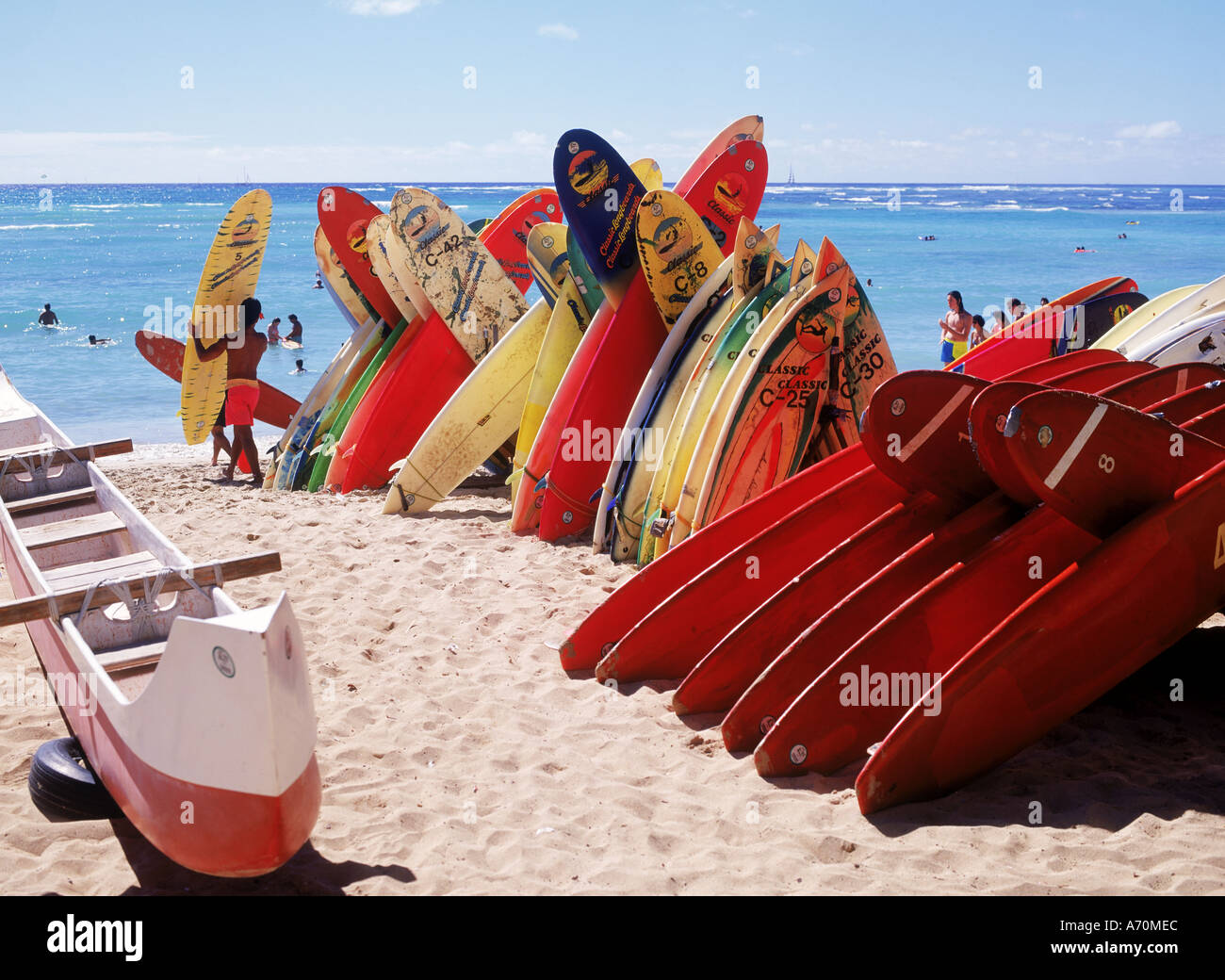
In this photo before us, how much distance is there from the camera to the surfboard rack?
3135mm

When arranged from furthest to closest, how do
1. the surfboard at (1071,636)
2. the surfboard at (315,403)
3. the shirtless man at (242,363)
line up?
the shirtless man at (242,363)
the surfboard at (315,403)
the surfboard at (1071,636)

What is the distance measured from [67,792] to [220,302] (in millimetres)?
6277

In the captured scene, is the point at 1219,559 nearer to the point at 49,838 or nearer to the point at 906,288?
the point at 49,838

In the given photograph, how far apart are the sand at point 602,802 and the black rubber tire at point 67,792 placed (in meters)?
0.09

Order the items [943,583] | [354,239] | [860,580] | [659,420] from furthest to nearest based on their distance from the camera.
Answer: [354,239], [659,420], [860,580], [943,583]

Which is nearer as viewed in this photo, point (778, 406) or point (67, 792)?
point (67, 792)

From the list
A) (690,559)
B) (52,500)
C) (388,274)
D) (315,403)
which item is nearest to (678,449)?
(690,559)

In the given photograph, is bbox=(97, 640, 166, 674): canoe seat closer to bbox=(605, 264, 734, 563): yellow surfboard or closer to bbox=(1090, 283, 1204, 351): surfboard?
bbox=(605, 264, 734, 563): yellow surfboard

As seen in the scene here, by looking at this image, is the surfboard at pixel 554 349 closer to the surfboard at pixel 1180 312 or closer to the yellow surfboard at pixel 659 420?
the yellow surfboard at pixel 659 420

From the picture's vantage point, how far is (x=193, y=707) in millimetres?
2428

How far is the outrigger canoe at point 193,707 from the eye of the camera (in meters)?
2.36

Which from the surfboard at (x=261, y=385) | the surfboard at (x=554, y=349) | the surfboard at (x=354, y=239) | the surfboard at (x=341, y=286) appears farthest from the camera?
the surfboard at (x=261, y=385)

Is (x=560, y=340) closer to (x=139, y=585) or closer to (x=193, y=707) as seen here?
(x=139, y=585)

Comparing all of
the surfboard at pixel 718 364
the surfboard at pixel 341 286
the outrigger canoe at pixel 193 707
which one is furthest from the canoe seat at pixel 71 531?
the surfboard at pixel 341 286
